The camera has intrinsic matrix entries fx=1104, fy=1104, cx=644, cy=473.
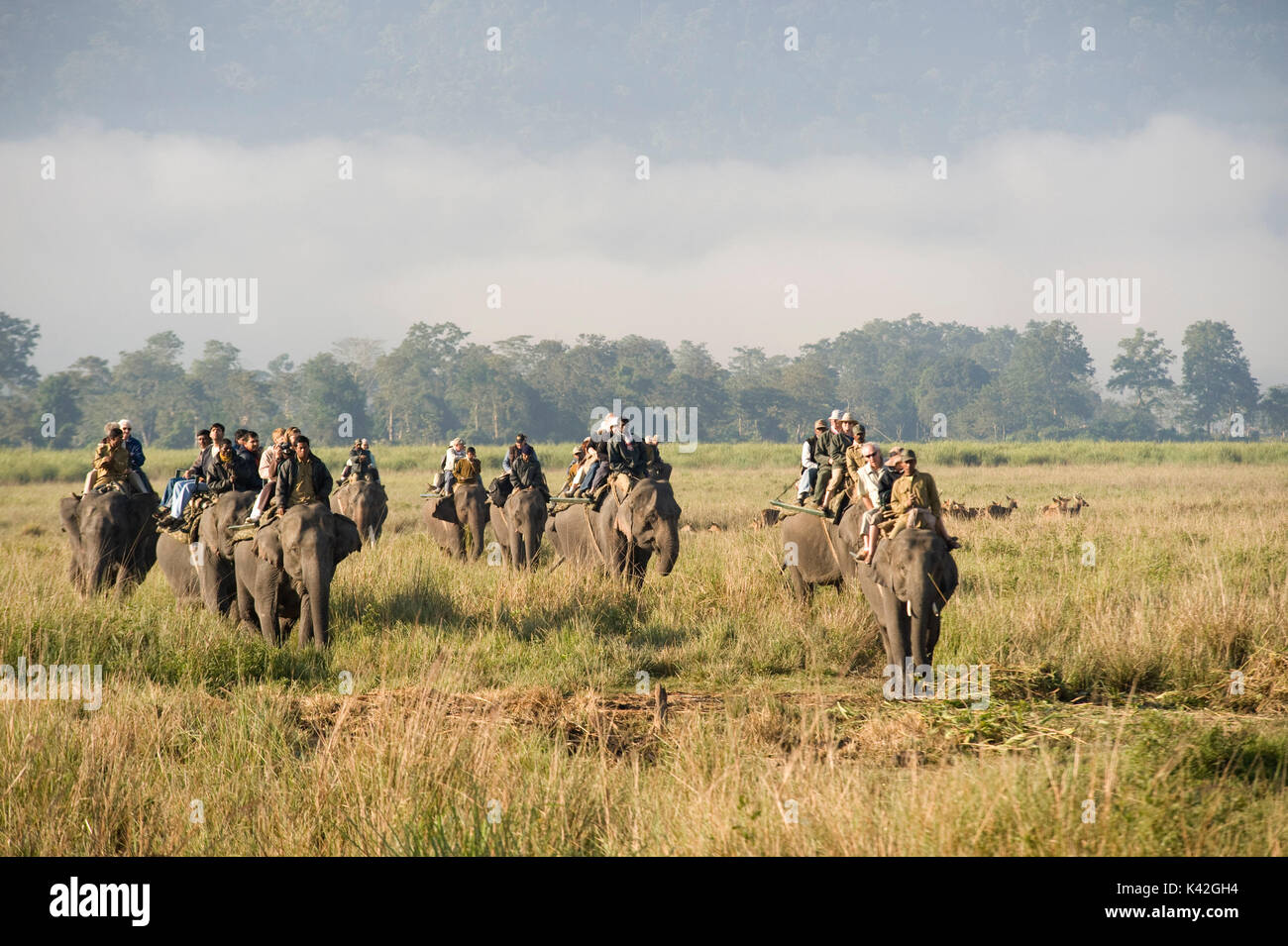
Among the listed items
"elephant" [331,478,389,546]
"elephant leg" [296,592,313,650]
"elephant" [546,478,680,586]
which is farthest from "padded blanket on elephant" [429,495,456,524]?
"elephant leg" [296,592,313,650]

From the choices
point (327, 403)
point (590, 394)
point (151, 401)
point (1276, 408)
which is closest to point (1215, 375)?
point (1276, 408)

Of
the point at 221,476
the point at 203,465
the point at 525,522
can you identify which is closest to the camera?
A: the point at 221,476

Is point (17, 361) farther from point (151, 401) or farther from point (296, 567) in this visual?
point (296, 567)

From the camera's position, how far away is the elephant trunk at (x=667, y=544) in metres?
12.4

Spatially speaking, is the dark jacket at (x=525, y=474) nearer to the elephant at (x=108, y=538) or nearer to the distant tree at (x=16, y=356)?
the elephant at (x=108, y=538)

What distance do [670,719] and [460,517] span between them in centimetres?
998

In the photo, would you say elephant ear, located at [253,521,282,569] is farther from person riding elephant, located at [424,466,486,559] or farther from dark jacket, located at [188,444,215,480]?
person riding elephant, located at [424,466,486,559]

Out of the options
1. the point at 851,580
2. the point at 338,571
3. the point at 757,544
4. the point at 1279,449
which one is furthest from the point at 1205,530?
the point at 1279,449

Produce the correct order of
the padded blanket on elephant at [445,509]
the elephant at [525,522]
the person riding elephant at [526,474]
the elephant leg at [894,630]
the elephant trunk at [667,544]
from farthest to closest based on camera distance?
1. the padded blanket on elephant at [445,509]
2. the person riding elephant at [526,474]
3. the elephant at [525,522]
4. the elephant trunk at [667,544]
5. the elephant leg at [894,630]

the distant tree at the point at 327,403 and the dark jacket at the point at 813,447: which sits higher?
the distant tree at the point at 327,403

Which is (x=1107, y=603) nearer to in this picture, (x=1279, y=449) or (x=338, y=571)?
(x=338, y=571)

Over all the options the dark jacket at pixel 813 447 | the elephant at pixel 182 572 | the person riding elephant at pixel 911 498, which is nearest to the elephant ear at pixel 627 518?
the dark jacket at pixel 813 447

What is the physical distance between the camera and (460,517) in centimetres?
1722

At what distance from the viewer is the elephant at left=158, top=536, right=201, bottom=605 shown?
39.6 feet
